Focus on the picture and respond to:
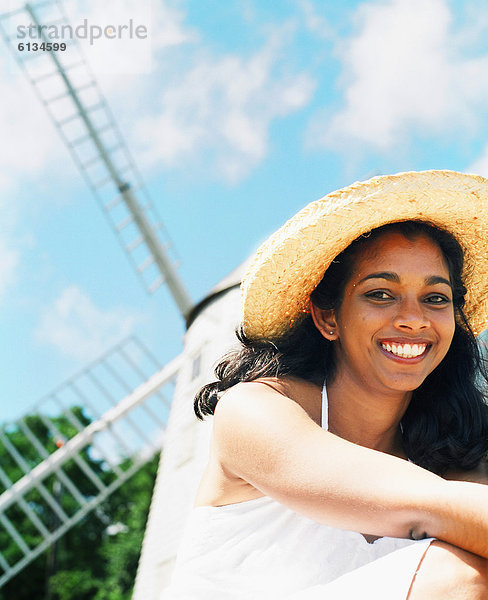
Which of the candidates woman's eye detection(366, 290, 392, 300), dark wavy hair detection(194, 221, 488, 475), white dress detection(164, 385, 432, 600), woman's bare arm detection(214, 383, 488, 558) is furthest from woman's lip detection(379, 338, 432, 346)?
white dress detection(164, 385, 432, 600)

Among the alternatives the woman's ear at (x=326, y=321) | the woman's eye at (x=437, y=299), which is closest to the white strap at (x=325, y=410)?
the woman's ear at (x=326, y=321)

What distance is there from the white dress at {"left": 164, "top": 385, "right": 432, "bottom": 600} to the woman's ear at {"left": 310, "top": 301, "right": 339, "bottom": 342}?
1.72ft

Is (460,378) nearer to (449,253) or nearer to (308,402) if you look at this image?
(449,253)

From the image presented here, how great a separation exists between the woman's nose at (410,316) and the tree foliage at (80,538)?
76.8ft

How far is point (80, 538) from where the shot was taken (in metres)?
29.1

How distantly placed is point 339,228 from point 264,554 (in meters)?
0.85

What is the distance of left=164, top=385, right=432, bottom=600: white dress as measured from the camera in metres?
1.72

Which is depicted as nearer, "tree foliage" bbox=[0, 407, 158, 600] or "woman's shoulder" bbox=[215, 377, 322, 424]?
"woman's shoulder" bbox=[215, 377, 322, 424]

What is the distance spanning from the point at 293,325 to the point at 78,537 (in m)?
29.1

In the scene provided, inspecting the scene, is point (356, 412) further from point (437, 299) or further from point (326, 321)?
point (437, 299)

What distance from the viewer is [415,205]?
2031mm

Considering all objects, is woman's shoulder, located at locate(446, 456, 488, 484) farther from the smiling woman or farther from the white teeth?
the white teeth

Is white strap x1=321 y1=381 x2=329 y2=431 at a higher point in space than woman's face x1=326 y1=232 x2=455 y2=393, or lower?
lower

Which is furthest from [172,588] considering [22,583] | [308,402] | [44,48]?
[22,583]
